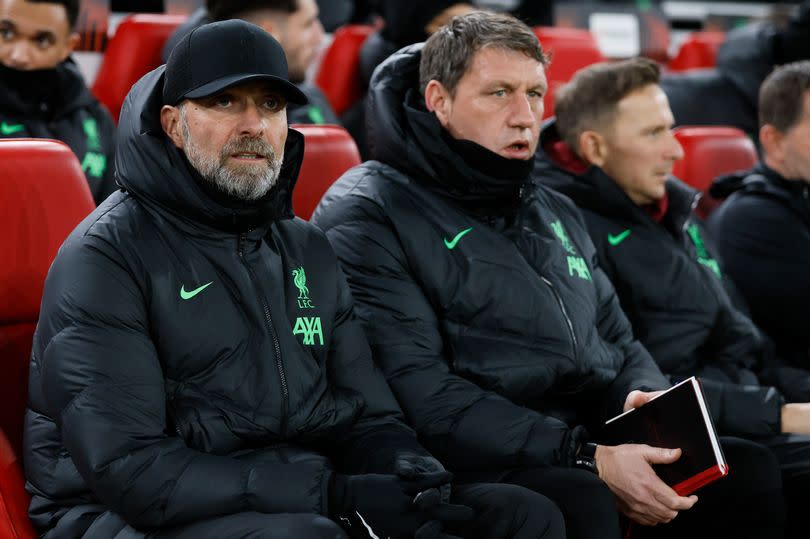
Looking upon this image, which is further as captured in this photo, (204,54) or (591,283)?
(591,283)

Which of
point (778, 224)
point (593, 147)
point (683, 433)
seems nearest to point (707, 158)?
point (778, 224)

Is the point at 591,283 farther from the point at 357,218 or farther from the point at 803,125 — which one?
the point at 803,125

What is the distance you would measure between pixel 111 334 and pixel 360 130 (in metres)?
2.52

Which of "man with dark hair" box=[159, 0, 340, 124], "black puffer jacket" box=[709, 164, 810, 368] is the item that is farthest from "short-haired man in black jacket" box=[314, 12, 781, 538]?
"man with dark hair" box=[159, 0, 340, 124]

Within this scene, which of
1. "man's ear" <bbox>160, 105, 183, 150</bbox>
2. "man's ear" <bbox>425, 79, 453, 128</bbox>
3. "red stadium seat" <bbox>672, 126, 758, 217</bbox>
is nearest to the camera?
"man's ear" <bbox>160, 105, 183, 150</bbox>

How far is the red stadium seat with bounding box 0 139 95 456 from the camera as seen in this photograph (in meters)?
2.17

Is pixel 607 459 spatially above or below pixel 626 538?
above

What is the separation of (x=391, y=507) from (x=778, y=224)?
1.93m

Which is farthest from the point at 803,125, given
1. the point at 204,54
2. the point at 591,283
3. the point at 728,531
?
the point at 204,54

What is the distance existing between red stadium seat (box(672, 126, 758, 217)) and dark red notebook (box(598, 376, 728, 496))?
68.0 inches

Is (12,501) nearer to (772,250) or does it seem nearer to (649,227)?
(649,227)

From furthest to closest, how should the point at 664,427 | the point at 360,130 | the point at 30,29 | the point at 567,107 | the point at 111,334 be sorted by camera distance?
the point at 360,130 < the point at 30,29 < the point at 567,107 < the point at 664,427 < the point at 111,334

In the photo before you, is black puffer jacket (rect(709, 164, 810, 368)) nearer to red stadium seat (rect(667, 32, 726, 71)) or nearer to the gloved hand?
the gloved hand

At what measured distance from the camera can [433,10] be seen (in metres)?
4.40
